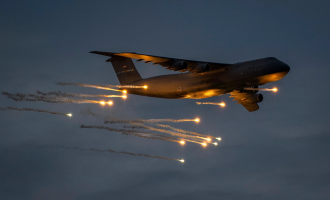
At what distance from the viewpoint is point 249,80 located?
27203mm

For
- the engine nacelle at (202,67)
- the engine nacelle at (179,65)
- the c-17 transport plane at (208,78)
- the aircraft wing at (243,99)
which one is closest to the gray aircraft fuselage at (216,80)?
the c-17 transport plane at (208,78)

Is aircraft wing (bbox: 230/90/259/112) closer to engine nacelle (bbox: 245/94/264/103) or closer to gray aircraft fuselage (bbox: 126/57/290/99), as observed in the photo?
engine nacelle (bbox: 245/94/264/103)

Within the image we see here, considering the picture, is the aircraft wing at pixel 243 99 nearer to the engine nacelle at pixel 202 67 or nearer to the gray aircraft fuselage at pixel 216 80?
→ the gray aircraft fuselage at pixel 216 80

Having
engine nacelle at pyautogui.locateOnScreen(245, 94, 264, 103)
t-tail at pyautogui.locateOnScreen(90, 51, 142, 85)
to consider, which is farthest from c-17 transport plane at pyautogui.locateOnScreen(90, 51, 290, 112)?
t-tail at pyautogui.locateOnScreen(90, 51, 142, 85)

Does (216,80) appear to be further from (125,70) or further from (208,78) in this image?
(125,70)

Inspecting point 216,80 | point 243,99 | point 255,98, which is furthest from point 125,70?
point 255,98

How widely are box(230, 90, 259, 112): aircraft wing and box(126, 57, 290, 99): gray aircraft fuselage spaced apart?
8.90 feet

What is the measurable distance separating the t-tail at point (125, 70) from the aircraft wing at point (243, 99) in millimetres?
6232

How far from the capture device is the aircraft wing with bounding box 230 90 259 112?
3100 centimetres

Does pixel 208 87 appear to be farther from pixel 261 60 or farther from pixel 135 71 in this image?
pixel 135 71

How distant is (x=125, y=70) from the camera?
31609 mm

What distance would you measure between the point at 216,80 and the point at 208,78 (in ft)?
1.79

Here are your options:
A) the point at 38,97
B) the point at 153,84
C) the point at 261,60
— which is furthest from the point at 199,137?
the point at 38,97

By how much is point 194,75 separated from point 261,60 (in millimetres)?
4054
